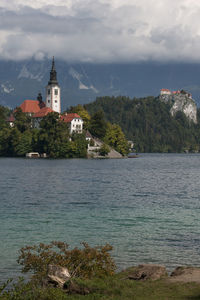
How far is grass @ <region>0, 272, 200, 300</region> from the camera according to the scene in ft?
47.4

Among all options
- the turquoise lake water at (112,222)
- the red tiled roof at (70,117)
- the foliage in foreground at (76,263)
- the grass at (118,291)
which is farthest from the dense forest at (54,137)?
the grass at (118,291)

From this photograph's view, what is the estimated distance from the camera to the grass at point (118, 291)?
14.5m

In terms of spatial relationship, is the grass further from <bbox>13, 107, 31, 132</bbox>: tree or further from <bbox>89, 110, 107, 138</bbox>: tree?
Result: <bbox>13, 107, 31, 132</bbox>: tree

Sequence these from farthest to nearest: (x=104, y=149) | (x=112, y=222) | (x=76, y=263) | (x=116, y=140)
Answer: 1. (x=116, y=140)
2. (x=104, y=149)
3. (x=112, y=222)
4. (x=76, y=263)

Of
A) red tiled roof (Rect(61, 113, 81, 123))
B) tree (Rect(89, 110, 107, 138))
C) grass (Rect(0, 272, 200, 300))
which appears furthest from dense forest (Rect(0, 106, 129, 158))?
grass (Rect(0, 272, 200, 300))

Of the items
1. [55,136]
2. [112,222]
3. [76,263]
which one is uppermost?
[55,136]

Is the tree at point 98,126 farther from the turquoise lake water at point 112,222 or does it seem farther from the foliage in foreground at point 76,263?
the foliage in foreground at point 76,263

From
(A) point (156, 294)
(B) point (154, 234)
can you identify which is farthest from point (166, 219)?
(A) point (156, 294)

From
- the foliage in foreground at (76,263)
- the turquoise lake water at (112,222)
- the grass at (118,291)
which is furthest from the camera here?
the turquoise lake water at (112,222)

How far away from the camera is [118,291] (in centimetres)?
1562

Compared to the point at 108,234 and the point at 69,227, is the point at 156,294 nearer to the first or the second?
the point at 108,234

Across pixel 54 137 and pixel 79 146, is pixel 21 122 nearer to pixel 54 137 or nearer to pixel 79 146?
pixel 54 137

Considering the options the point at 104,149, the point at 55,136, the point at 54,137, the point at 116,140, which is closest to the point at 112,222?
the point at 55,136

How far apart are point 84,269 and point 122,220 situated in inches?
624
